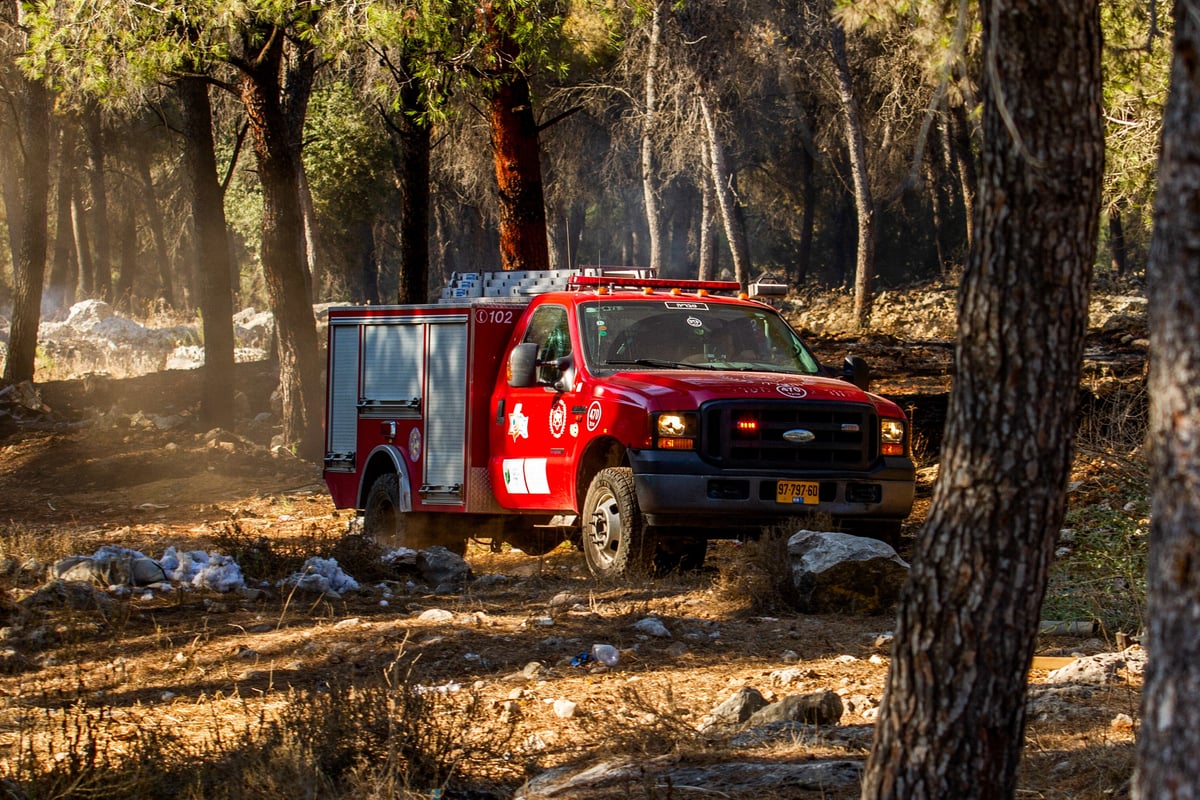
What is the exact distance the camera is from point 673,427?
32.1 ft

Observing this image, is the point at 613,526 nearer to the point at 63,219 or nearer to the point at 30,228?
the point at 30,228

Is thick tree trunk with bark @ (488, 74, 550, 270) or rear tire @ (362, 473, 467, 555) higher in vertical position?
thick tree trunk with bark @ (488, 74, 550, 270)

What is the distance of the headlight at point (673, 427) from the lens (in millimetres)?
9773

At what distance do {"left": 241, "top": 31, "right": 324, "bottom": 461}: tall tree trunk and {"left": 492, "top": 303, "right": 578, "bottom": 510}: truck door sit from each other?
7.47 m

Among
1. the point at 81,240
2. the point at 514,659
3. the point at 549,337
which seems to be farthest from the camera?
the point at 81,240

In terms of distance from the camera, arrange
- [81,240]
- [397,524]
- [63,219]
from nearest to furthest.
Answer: [397,524]
[63,219]
[81,240]

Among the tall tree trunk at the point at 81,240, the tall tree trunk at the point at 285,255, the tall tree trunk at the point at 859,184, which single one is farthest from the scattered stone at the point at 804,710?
the tall tree trunk at the point at 81,240

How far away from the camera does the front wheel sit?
9852mm

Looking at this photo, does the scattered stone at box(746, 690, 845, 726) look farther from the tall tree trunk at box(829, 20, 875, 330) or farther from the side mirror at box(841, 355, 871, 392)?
the tall tree trunk at box(829, 20, 875, 330)

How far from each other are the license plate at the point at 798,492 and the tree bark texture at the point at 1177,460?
6.94 meters

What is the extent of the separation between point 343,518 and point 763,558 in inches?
280

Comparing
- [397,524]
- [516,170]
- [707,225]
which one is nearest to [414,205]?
[516,170]

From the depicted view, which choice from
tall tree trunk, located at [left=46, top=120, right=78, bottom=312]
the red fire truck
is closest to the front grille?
the red fire truck

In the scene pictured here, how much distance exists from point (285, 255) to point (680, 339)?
9.07 meters
